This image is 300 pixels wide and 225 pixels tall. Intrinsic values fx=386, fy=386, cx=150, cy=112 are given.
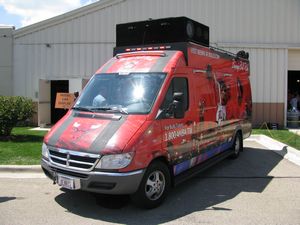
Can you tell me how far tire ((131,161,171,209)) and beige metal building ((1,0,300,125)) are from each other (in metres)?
11.8

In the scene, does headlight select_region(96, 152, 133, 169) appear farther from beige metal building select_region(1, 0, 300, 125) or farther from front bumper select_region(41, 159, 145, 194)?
beige metal building select_region(1, 0, 300, 125)

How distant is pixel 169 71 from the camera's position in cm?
655

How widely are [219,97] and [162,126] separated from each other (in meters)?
3.01

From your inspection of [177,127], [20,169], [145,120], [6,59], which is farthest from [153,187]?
[6,59]

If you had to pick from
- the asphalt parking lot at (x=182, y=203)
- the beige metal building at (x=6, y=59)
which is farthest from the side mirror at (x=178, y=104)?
the beige metal building at (x=6, y=59)

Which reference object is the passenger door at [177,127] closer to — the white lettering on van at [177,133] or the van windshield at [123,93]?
the white lettering on van at [177,133]

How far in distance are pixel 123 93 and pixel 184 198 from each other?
2098 mm

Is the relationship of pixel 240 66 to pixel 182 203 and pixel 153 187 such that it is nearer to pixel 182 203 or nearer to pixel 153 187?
pixel 182 203

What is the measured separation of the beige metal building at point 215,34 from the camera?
17.4m

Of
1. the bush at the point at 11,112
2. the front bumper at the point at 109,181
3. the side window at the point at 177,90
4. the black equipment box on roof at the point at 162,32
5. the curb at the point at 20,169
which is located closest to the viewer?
the front bumper at the point at 109,181

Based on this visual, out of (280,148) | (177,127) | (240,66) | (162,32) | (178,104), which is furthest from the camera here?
(280,148)

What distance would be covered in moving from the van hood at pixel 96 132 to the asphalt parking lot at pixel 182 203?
1.03 meters

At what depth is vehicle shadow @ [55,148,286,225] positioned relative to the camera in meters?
5.76

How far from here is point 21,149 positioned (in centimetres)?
1081
